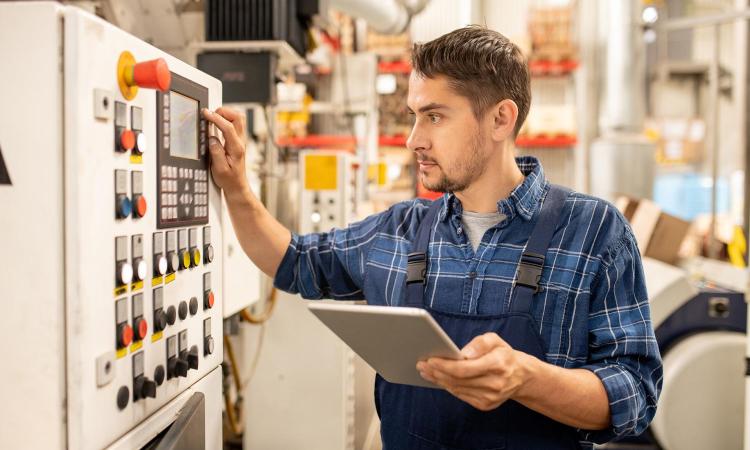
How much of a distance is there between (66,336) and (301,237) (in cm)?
91

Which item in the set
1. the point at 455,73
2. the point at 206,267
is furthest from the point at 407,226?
the point at 206,267

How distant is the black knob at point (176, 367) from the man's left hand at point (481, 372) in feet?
1.34

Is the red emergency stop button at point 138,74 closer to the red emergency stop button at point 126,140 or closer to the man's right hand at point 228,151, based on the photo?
the red emergency stop button at point 126,140

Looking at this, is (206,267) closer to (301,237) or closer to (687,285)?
(301,237)

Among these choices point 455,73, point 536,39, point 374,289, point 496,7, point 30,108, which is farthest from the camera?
point 496,7

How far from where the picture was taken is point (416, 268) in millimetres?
1502

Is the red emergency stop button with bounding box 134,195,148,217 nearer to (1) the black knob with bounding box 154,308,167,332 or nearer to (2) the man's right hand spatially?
(1) the black knob with bounding box 154,308,167,332

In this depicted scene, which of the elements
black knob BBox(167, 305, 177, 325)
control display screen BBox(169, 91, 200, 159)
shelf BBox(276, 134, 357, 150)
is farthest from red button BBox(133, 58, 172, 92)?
shelf BBox(276, 134, 357, 150)

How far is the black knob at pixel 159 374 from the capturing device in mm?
1060

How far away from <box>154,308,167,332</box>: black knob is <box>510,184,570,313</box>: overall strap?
0.70m

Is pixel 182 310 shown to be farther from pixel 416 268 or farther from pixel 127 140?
pixel 416 268

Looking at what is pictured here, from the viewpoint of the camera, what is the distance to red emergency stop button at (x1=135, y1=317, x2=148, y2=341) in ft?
3.27

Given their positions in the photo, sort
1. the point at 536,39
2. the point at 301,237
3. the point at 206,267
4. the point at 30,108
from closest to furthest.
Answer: the point at 30,108
the point at 206,267
the point at 301,237
the point at 536,39

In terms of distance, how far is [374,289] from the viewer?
1.62 m
